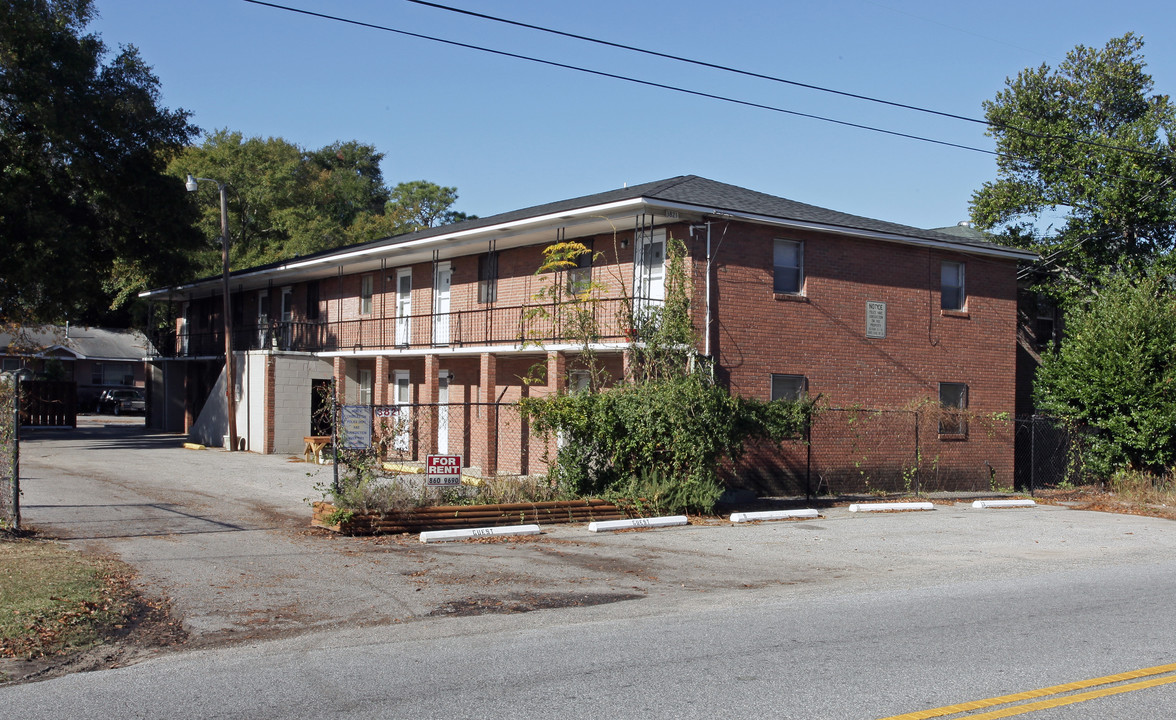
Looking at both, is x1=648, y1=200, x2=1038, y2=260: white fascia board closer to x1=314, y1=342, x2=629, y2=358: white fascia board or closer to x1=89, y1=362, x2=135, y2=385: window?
x1=314, y1=342, x2=629, y2=358: white fascia board

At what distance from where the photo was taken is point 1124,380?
22.5 meters

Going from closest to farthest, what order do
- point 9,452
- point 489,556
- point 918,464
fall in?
point 9,452 → point 489,556 → point 918,464

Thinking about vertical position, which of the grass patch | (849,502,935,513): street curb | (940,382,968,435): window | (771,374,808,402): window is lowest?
(849,502,935,513): street curb

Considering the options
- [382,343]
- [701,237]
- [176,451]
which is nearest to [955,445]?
[701,237]

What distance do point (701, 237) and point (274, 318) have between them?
20422 mm

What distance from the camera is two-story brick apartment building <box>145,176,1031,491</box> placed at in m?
20.4

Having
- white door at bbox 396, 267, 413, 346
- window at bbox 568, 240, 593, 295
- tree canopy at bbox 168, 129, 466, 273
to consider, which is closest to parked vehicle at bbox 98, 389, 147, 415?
tree canopy at bbox 168, 129, 466, 273

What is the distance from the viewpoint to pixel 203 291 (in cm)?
3866

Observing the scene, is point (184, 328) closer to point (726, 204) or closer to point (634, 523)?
point (726, 204)

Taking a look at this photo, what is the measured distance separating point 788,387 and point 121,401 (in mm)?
47800

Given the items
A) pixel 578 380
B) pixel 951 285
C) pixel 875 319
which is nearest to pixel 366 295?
pixel 578 380

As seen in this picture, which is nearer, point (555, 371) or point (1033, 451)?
point (555, 371)

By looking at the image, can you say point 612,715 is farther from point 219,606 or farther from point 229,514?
point 229,514

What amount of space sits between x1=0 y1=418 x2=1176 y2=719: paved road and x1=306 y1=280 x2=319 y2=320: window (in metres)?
16.6
